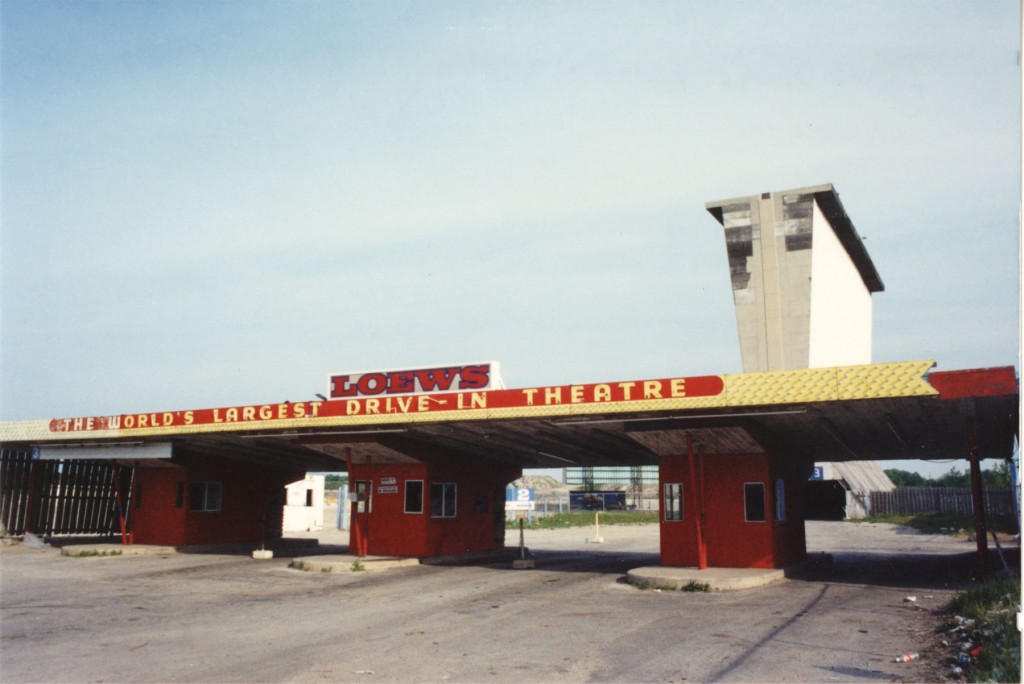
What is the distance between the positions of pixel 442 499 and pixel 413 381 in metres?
4.28

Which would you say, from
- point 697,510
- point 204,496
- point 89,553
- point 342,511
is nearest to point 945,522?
point 697,510

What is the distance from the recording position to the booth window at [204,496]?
31.8 meters

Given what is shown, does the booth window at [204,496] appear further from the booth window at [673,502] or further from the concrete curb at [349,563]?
the booth window at [673,502]

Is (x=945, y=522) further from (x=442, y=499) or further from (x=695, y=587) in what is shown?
(x=695, y=587)

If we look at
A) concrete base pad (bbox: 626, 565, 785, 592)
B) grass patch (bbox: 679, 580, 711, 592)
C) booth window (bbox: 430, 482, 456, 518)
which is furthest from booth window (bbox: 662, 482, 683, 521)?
booth window (bbox: 430, 482, 456, 518)

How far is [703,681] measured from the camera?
9.50 metres

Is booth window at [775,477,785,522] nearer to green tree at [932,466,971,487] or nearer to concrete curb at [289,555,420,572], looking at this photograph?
concrete curb at [289,555,420,572]

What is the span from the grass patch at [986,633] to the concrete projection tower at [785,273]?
30.6m

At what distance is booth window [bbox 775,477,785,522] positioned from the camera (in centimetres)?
2214

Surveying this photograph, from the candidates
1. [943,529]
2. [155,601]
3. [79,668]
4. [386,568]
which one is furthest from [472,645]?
[943,529]

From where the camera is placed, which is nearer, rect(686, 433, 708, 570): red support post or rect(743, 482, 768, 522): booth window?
rect(686, 433, 708, 570): red support post

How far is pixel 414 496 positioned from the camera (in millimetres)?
27062

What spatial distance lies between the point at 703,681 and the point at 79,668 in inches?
327

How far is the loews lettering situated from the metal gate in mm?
10650
